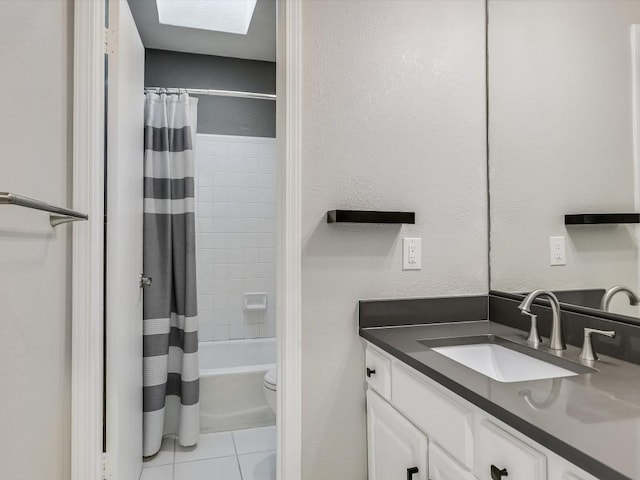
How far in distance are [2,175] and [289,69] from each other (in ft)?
3.13

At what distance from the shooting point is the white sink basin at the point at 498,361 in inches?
48.9

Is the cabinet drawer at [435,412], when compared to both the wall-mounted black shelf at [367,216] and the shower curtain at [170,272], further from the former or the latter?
the shower curtain at [170,272]

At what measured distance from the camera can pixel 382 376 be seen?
1.41 m

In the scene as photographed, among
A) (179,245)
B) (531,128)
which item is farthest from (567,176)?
(179,245)

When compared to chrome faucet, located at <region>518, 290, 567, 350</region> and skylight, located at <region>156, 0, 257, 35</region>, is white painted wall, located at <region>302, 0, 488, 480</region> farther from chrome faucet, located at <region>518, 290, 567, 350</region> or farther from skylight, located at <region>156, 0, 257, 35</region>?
skylight, located at <region>156, 0, 257, 35</region>

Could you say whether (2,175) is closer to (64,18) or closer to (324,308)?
(64,18)

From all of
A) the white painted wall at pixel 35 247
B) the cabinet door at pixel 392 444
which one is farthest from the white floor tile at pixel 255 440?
the white painted wall at pixel 35 247

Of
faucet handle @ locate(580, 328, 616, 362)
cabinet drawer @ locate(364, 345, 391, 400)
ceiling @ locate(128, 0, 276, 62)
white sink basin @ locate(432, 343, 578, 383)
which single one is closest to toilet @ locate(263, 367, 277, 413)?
cabinet drawer @ locate(364, 345, 391, 400)

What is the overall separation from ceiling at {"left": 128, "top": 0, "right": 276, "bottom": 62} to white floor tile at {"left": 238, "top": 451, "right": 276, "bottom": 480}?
8.53 feet

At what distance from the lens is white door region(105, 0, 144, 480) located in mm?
1513

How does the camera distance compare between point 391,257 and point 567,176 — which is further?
point 391,257

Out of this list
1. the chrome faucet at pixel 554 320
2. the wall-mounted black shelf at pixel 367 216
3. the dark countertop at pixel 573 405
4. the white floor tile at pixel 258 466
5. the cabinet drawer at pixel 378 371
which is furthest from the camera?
the white floor tile at pixel 258 466

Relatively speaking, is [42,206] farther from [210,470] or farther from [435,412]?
[210,470]

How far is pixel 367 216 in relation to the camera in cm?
150
